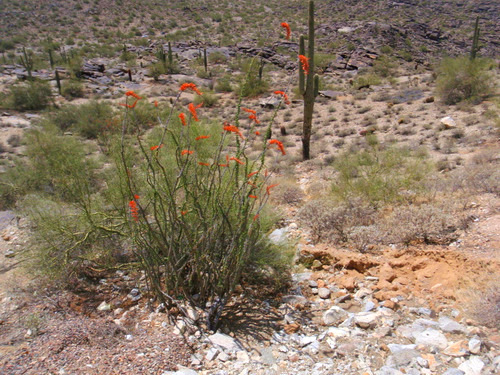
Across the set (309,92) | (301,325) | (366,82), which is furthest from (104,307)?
(366,82)

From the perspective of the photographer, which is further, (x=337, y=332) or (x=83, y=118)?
(x=83, y=118)

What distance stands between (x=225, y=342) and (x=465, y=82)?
17803mm

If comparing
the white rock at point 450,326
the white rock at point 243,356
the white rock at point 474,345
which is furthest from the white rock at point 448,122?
the white rock at point 243,356

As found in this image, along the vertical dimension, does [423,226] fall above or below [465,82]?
below

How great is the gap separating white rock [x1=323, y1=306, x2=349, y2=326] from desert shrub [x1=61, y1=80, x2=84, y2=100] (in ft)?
79.0

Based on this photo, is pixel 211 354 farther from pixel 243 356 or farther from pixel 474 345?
pixel 474 345

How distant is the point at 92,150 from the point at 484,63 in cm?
1783

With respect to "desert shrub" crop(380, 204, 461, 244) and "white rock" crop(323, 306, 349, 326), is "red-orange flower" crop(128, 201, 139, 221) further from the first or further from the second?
"desert shrub" crop(380, 204, 461, 244)

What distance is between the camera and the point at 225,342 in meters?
3.26

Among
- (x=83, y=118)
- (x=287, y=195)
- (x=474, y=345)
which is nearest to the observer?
(x=474, y=345)

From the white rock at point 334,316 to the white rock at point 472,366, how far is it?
1117 mm

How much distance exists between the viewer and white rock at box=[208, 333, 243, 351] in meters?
3.21

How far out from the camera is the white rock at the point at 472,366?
2688 millimetres

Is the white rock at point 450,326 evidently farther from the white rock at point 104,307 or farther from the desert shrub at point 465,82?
the desert shrub at point 465,82
